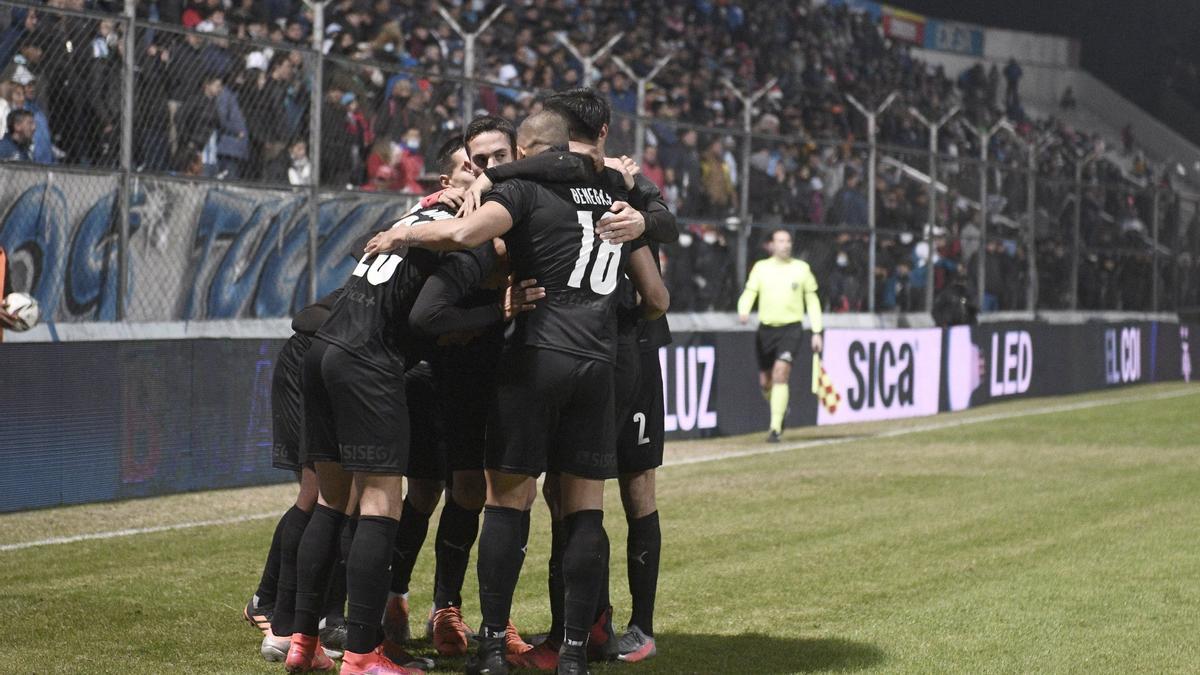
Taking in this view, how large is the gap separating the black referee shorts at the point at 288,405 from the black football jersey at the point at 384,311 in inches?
34.0

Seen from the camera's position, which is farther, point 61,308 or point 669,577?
point 61,308

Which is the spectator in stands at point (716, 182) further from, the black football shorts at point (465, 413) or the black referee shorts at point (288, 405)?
the black football shorts at point (465, 413)

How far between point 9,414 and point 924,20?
114 feet

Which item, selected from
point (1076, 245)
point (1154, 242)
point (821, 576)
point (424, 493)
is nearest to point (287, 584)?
point (424, 493)

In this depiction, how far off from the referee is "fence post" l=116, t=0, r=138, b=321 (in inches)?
272

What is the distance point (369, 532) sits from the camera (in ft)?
18.3

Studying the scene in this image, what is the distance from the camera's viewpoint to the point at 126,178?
11.5 metres

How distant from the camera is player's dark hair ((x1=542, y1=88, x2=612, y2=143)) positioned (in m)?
5.68

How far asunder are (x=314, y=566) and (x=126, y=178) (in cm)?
646

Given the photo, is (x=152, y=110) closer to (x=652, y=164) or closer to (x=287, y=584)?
(x=652, y=164)

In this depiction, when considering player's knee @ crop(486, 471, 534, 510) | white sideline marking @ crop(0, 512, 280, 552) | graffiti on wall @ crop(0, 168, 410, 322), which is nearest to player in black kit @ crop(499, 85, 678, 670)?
player's knee @ crop(486, 471, 534, 510)

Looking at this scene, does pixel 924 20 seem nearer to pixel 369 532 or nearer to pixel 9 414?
pixel 9 414

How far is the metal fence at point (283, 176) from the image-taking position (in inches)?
443

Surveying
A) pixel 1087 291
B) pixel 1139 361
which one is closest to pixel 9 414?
pixel 1087 291
